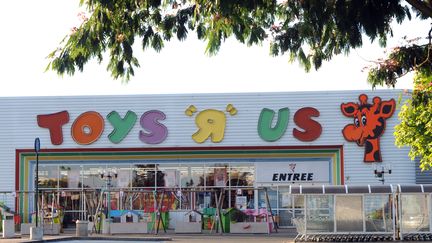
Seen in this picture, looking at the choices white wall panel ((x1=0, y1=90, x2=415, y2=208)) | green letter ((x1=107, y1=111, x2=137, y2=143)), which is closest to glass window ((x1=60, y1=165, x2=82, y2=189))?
white wall panel ((x1=0, y1=90, x2=415, y2=208))

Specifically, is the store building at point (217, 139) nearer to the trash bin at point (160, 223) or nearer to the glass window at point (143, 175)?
the glass window at point (143, 175)

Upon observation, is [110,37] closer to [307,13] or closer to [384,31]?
[307,13]

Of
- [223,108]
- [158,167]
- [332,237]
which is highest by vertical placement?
[223,108]

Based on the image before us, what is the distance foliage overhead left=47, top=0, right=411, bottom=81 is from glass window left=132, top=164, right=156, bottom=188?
31.8 metres

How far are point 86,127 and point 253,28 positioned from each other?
31.4 m

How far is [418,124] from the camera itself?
31.1 metres

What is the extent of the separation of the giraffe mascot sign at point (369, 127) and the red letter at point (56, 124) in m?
15.0

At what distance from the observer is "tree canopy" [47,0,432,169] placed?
960cm

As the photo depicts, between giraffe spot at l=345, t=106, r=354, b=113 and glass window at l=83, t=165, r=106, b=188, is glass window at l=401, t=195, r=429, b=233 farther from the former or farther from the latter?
glass window at l=83, t=165, r=106, b=188

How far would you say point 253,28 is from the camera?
1077 cm

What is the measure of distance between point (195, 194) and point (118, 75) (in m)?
31.6

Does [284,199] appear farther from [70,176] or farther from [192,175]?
[70,176]

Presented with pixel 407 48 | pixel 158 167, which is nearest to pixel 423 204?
pixel 158 167

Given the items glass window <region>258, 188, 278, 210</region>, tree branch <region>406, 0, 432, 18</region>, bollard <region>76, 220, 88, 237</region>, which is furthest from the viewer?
glass window <region>258, 188, 278, 210</region>
